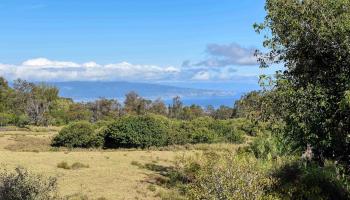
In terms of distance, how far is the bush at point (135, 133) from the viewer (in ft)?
153

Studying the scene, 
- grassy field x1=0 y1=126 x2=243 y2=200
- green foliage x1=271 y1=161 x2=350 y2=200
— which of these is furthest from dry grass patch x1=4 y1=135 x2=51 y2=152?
green foliage x1=271 y1=161 x2=350 y2=200

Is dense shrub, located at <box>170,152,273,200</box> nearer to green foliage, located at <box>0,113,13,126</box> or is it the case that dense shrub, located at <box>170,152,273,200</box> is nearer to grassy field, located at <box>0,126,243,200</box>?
grassy field, located at <box>0,126,243,200</box>

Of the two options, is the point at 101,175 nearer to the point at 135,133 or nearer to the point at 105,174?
the point at 105,174

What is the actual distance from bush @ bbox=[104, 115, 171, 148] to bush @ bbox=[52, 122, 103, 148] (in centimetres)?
123

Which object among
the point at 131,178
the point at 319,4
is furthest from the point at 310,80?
the point at 131,178

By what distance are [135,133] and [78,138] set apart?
5731 mm

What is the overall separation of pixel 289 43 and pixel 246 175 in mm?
4011

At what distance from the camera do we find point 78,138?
47.4m

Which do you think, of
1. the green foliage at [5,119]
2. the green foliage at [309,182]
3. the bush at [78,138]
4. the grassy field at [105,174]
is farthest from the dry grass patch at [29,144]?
the green foliage at [5,119]

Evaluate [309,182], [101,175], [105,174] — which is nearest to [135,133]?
[105,174]

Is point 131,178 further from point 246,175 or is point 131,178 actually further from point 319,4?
point 319,4

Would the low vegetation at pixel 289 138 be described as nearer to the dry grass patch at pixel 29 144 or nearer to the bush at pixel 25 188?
the bush at pixel 25 188

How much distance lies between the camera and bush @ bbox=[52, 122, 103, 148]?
47.4m

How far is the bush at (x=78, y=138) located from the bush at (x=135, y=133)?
1.23 meters
